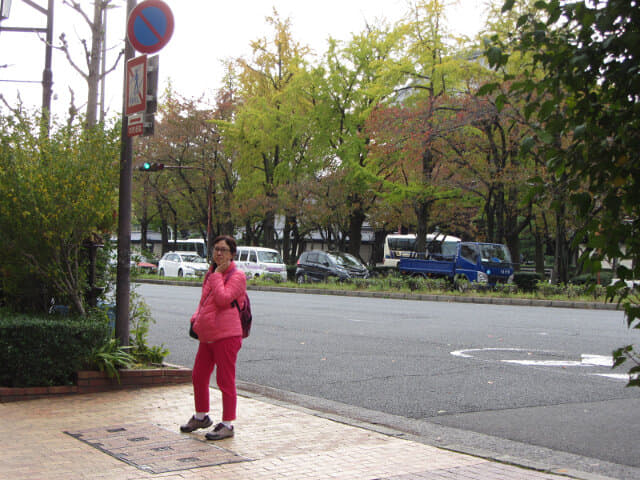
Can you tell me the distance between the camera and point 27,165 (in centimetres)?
757

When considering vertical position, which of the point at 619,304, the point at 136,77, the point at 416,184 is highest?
the point at 416,184

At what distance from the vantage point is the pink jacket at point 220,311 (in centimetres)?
591

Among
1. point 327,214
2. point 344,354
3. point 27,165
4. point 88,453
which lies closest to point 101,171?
point 27,165

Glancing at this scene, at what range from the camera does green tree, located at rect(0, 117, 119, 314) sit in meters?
7.50

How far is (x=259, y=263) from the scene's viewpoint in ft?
120

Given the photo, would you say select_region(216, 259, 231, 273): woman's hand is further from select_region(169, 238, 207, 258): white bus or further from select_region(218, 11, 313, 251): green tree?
select_region(169, 238, 207, 258): white bus

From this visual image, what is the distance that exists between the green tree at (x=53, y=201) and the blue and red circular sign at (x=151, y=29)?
1044 millimetres

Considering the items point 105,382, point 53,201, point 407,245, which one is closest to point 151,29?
point 53,201

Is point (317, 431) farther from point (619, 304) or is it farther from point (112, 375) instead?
point (619, 304)

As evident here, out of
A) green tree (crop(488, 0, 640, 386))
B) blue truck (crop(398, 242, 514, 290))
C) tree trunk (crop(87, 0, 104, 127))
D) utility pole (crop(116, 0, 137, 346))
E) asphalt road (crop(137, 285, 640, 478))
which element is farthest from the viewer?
blue truck (crop(398, 242, 514, 290))

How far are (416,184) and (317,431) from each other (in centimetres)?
2908

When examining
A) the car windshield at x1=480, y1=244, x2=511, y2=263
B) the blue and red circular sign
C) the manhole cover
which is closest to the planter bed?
the manhole cover

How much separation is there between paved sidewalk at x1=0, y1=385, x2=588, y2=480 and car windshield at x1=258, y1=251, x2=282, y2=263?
30026 millimetres

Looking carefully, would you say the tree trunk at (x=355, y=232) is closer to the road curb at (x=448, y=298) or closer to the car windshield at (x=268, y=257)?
the car windshield at (x=268, y=257)
